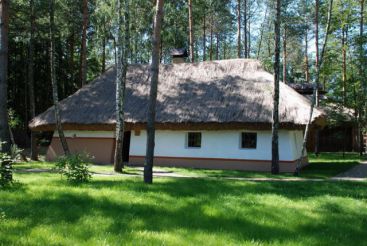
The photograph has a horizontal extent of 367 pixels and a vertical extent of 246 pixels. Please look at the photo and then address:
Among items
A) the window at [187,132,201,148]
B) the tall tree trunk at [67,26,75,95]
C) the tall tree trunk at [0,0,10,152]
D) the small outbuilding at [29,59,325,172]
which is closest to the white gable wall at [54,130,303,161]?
the small outbuilding at [29,59,325,172]

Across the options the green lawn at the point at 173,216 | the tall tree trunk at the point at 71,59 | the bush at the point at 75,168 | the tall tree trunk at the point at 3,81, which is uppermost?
the tall tree trunk at the point at 71,59

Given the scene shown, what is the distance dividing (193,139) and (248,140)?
Result: 2786 millimetres

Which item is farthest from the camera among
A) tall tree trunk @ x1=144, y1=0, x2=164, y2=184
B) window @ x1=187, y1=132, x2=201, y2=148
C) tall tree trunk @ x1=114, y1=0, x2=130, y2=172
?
window @ x1=187, y1=132, x2=201, y2=148

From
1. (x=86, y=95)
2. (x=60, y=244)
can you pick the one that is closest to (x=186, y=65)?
(x=86, y=95)

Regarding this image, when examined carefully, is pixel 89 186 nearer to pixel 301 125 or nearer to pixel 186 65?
pixel 301 125

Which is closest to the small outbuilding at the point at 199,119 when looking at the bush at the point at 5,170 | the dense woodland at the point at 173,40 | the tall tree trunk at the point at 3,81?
the dense woodland at the point at 173,40

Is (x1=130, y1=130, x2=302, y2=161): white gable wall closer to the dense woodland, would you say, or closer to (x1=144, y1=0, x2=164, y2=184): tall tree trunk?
the dense woodland

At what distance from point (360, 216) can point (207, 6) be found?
102 ft

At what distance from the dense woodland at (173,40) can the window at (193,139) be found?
5646 millimetres

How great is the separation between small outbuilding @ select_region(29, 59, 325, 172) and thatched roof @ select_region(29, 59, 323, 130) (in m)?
0.04

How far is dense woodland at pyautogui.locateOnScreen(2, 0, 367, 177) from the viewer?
25938 mm

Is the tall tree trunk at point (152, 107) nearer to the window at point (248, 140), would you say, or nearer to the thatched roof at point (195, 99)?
the thatched roof at point (195, 99)

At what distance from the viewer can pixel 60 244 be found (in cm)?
544

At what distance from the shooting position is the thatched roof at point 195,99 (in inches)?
768
